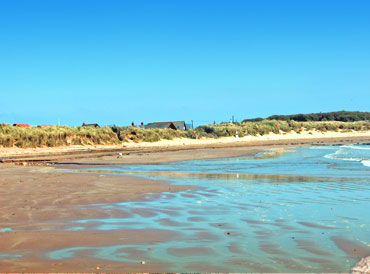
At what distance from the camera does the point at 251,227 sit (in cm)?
606

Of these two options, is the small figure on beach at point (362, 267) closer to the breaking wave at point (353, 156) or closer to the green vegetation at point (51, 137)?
the breaking wave at point (353, 156)

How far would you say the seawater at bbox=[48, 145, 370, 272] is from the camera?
15.0 ft

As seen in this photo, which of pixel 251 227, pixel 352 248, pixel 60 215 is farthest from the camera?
pixel 60 215

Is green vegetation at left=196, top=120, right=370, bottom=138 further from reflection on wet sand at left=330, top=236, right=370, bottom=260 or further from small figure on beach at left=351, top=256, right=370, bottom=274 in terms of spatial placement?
small figure on beach at left=351, top=256, right=370, bottom=274

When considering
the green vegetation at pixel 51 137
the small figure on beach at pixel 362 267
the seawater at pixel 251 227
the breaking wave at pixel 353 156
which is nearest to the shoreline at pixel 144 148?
the green vegetation at pixel 51 137

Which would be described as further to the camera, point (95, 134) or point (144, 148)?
point (95, 134)

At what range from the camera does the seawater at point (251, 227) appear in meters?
4.57

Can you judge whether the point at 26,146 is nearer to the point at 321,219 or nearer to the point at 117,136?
the point at 117,136

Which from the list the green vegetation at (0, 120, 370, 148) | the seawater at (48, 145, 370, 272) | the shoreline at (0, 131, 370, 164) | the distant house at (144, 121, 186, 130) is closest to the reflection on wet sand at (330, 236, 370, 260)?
the seawater at (48, 145, 370, 272)

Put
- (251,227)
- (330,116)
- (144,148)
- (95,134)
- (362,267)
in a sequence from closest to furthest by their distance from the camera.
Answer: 1. (362,267)
2. (251,227)
3. (144,148)
4. (95,134)
5. (330,116)

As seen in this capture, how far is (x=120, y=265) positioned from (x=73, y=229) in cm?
181

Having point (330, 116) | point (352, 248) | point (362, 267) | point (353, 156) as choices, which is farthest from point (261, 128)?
point (330, 116)

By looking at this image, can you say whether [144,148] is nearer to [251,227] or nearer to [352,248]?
[251,227]

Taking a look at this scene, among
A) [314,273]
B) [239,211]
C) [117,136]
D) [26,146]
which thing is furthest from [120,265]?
[117,136]
